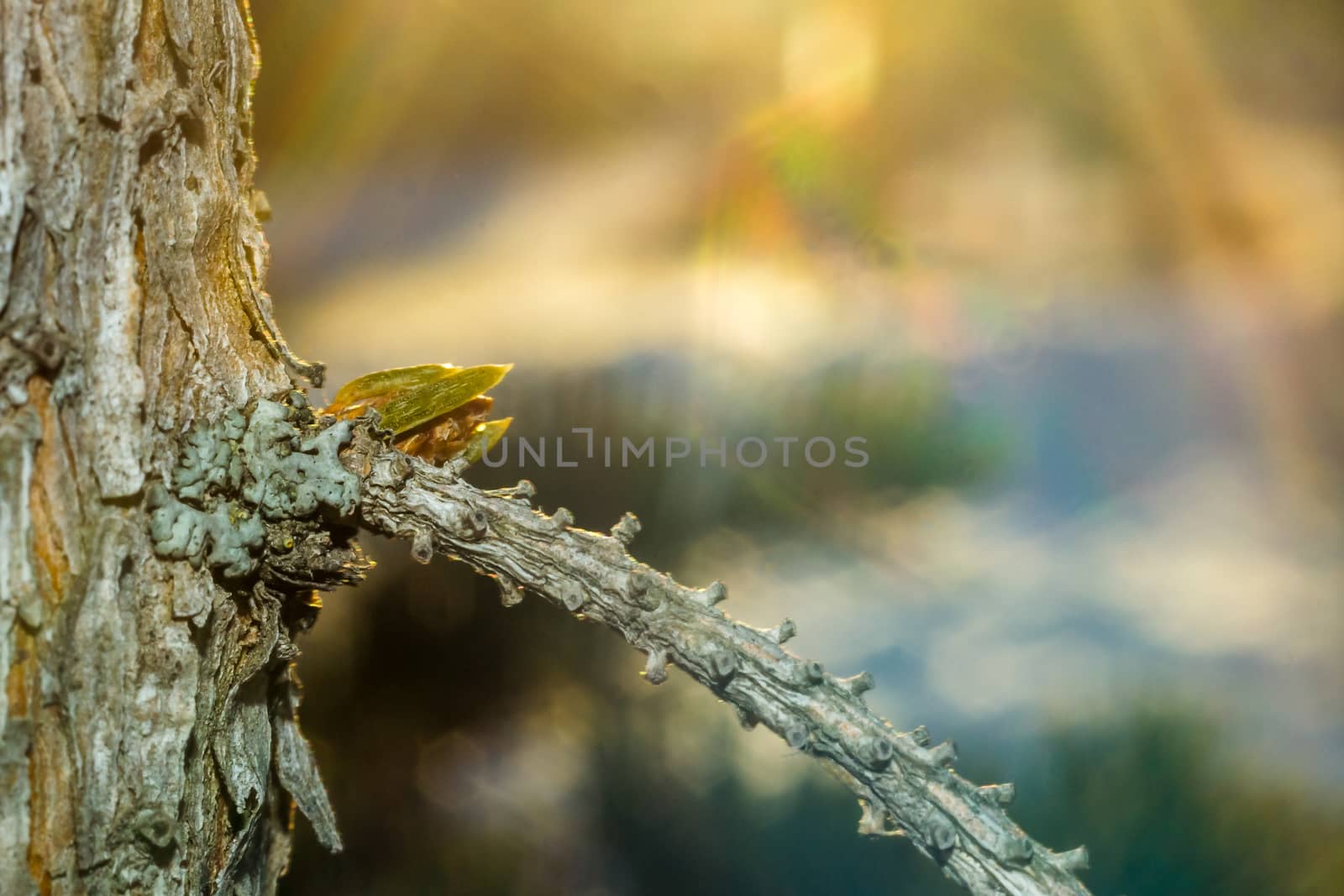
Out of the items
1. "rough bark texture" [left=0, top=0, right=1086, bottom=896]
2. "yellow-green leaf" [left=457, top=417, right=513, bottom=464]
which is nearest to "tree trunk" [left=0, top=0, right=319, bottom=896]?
"rough bark texture" [left=0, top=0, right=1086, bottom=896]

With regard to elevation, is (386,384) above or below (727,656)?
above

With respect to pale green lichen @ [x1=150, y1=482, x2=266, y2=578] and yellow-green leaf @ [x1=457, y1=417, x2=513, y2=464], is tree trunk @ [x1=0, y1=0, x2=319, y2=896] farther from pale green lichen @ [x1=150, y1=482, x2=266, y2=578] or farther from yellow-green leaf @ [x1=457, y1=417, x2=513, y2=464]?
yellow-green leaf @ [x1=457, y1=417, x2=513, y2=464]

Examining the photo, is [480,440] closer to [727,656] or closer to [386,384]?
[386,384]

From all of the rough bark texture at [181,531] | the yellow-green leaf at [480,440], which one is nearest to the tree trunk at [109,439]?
the rough bark texture at [181,531]

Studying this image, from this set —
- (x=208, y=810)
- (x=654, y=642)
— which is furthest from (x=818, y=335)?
(x=208, y=810)

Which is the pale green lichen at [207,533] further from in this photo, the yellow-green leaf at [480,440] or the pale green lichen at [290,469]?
the yellow-green leaf at [480,440]

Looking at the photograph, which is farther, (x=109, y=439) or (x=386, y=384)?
(x=386, y=384)

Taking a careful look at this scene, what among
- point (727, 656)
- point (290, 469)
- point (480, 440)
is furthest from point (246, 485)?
point (727, 656)
